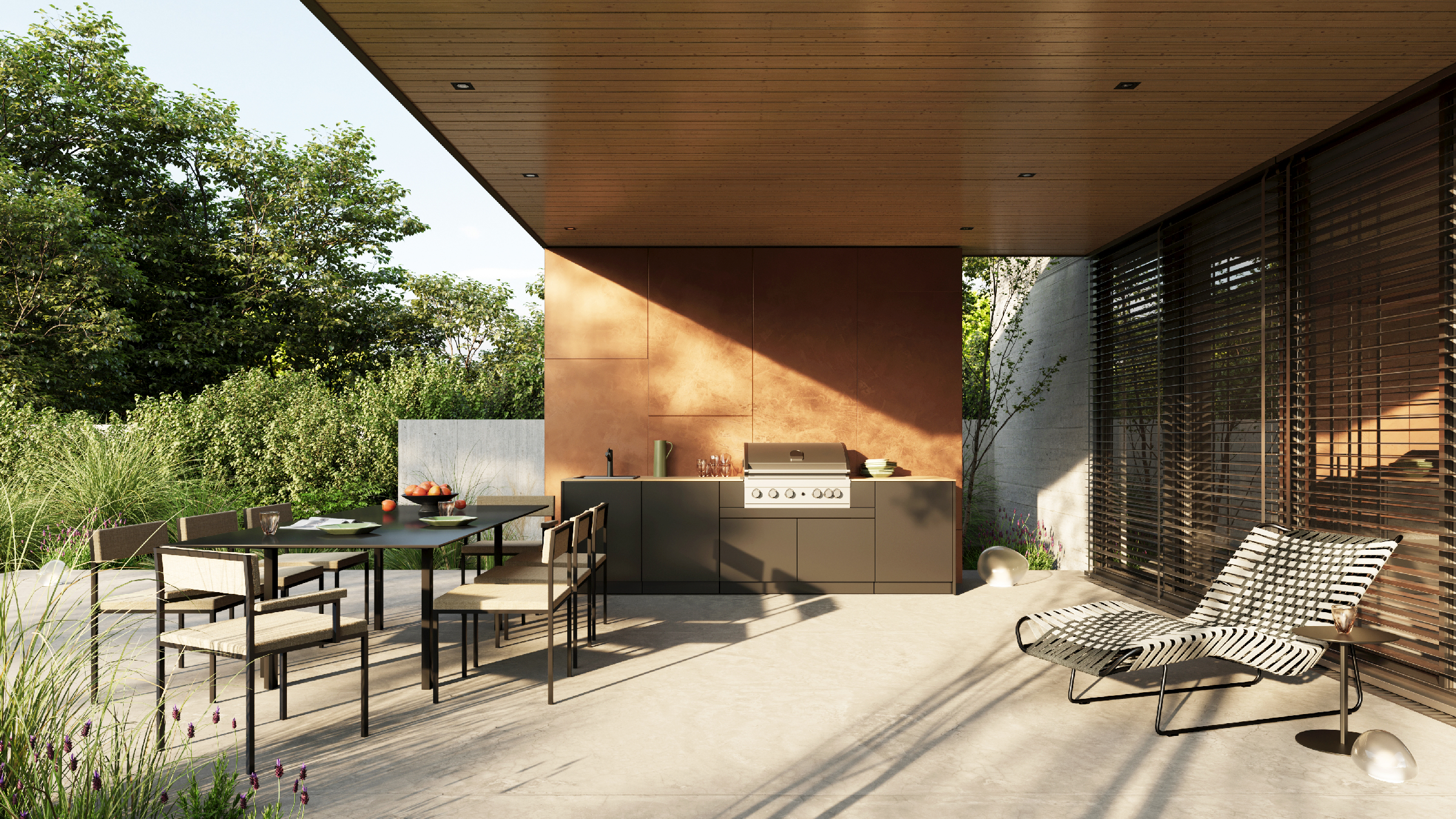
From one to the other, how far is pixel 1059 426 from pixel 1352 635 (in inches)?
211

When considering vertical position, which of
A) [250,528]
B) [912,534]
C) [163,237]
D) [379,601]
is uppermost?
[163,237]

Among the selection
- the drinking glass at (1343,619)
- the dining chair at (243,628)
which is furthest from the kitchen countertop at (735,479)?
the drinking glass at (1343,619)

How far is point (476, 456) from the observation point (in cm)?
867

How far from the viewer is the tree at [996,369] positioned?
935 centimetres

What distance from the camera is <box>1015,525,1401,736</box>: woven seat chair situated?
3.68m

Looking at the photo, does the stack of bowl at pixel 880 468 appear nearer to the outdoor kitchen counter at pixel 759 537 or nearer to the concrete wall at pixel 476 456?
the outdoor kitchen counter at pixel 759 537

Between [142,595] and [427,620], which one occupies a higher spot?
[142,595]

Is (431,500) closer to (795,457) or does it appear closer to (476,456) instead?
(795,457)

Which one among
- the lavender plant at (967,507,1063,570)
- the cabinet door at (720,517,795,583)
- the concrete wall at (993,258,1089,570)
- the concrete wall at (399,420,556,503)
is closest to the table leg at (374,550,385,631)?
the cabinet door at (720,517,795,583)

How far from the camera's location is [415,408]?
1008 cm

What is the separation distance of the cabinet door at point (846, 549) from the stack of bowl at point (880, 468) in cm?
46

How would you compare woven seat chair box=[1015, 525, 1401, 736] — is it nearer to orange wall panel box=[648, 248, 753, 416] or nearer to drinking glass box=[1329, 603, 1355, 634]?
drinking glass box=[1329, 603, 1355, 634]

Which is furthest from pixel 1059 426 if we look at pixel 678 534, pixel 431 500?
pixel 431 500

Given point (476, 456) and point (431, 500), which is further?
point (476, 456)
